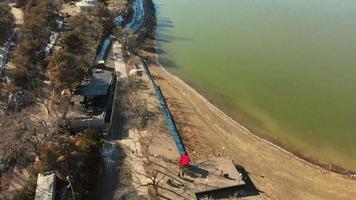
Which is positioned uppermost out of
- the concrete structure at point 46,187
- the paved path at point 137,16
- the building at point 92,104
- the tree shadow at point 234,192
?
the paved path at point 137,16

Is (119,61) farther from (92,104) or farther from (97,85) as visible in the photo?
(92,104)

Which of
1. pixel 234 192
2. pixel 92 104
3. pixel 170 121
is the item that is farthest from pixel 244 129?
pixel 92 104

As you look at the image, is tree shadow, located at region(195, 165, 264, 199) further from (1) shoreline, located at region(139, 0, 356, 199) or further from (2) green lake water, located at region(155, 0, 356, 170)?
(2) green lake water, located at region(155, 0, 356, 170)

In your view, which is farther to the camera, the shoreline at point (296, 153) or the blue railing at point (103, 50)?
the blue railing at point (103, 50)

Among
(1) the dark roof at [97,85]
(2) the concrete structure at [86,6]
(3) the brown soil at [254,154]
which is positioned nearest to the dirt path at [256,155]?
(3) the brown soil at [254,154]

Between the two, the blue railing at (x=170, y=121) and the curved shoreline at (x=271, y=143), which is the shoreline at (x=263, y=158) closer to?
the curved shoreline at (x=271, y=143)

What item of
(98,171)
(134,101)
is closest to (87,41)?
(134,101)

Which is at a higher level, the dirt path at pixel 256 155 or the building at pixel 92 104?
the building at pixel 92 104

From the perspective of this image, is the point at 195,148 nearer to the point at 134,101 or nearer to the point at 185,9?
the point at 134,101

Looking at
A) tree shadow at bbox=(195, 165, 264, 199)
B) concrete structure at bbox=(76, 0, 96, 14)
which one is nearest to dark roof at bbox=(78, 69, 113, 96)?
tree shadow at bbox=(195, 165, 264, 199)
